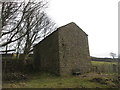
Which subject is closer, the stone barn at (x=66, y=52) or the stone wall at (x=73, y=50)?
the stone barn at (x=66, y=52)

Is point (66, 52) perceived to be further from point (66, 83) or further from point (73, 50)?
point (66, 83)

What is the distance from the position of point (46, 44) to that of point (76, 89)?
12952 millimetres

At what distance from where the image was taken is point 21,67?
26109 millimetres

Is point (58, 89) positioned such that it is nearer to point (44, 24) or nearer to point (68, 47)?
point (68, 47)

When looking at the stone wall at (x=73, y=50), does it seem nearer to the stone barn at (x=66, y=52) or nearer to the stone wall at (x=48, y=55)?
the stone barn at (x=66, y=52)

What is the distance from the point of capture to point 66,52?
21.6 metres

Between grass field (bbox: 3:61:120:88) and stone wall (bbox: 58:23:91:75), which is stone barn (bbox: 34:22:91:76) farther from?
grass field (bbox: 3:61:120:88)

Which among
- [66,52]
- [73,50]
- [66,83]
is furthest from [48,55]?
[66,83]

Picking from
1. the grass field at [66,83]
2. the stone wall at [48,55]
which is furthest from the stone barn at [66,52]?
the grass field at [66,83]

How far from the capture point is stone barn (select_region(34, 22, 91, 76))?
2091cm

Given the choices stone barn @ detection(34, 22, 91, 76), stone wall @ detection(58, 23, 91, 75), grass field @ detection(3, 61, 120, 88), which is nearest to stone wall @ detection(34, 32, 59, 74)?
stone barn @ detection(34, 22, 91, 76)

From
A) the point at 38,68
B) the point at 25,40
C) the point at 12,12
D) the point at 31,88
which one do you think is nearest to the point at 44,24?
the point at 25,40

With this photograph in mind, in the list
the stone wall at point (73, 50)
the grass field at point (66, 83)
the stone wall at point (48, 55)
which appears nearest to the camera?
the grass field at point (66, 83)

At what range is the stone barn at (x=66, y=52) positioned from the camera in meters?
20.9
